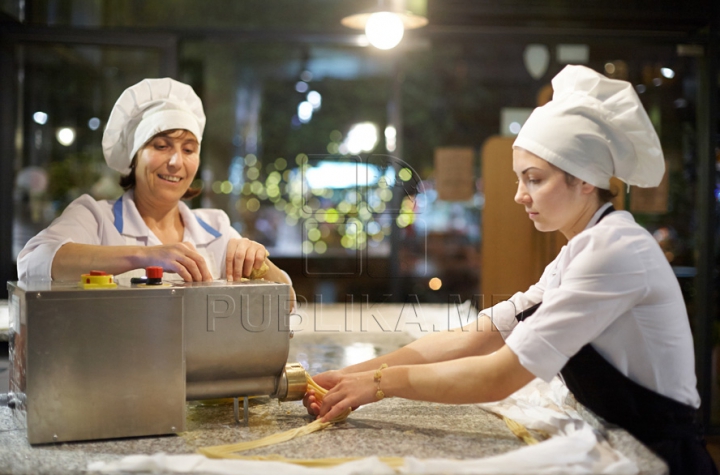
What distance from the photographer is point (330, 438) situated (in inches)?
48.7

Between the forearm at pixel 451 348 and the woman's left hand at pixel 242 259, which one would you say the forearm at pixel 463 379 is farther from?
the woman's left hand at pixel 242 259

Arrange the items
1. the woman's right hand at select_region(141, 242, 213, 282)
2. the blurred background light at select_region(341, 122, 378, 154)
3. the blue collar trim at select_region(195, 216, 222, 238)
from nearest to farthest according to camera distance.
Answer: the woman's right hand at select_region(141, 242, 213, 282) → the blue collar trim at select_region(195, 216, 222, 238) → the blurred background light at select_region(341, 122, 378, 154)

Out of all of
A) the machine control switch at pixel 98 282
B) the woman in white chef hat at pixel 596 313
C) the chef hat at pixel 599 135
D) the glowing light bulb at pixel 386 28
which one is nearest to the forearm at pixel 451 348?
the woman in white chef hat at pixel 596 313

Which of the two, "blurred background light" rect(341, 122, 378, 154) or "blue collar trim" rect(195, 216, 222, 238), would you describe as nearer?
"blue collar trim" rect(195, 216, 222, 238)

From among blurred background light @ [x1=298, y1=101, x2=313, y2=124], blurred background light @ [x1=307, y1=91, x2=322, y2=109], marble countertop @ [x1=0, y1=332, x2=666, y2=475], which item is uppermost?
blurred background light @ [x1=307, y1=91, x2=322, y2=109]

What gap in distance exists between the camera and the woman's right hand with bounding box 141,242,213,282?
1414mm

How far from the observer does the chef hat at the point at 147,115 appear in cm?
175

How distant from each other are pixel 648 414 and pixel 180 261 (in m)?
0.94

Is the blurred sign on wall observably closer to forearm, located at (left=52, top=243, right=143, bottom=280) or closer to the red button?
forearm, located at (left=52, top=243, right=143, bottom=280)

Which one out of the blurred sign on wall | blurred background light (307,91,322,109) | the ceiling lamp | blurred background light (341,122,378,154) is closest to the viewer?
the ceiling lamp

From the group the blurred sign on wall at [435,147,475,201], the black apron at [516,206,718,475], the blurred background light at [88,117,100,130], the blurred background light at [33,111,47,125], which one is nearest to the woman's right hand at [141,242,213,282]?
the black apron at [516,206,718,475]

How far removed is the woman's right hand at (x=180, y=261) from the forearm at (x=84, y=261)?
0.30ft

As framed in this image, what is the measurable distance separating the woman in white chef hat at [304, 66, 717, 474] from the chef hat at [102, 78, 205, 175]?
847mm

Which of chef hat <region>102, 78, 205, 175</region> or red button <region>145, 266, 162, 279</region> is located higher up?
chef hat <region>102, 78, 205, 175</region>
